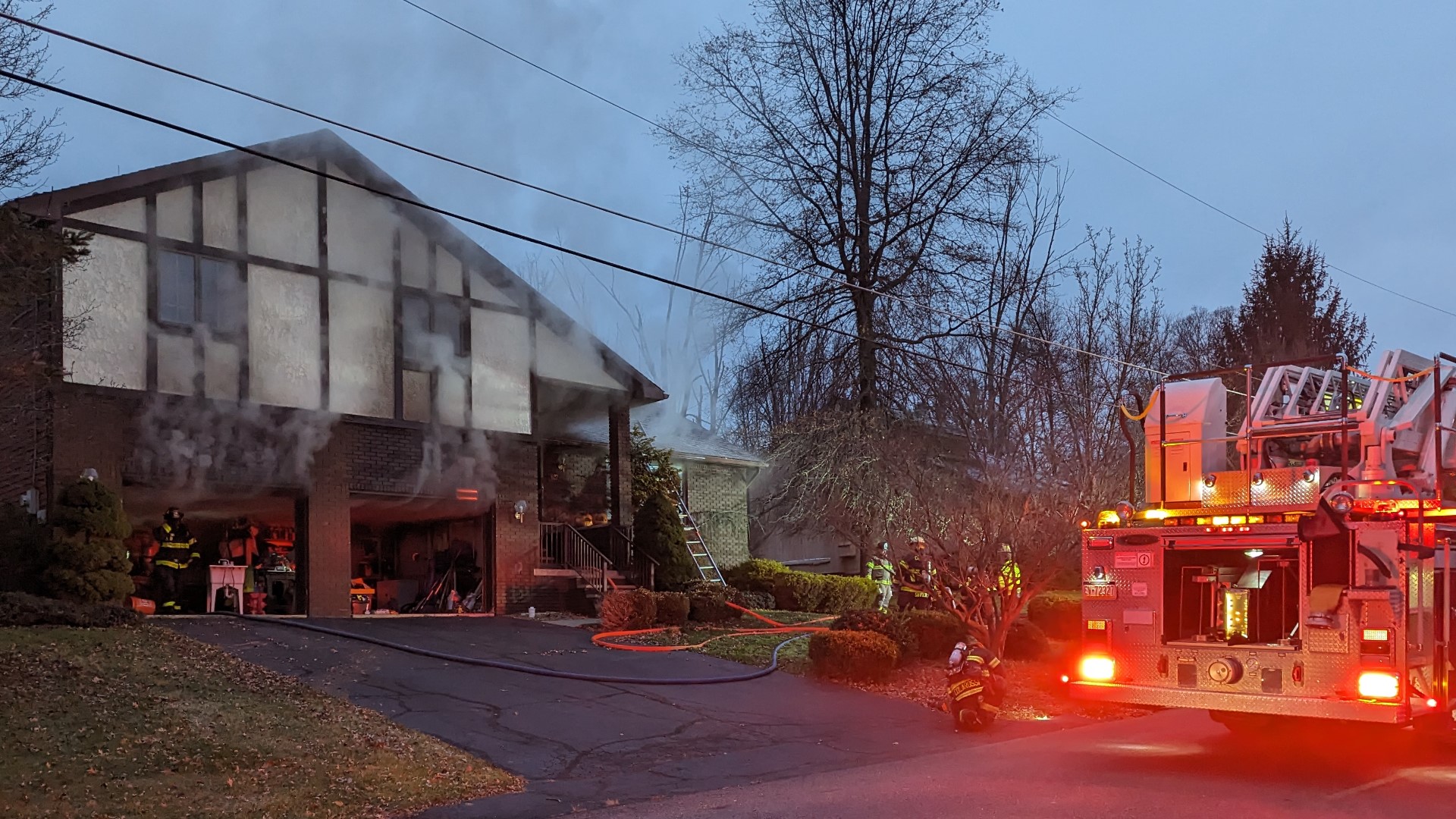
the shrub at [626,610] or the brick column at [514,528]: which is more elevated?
the brick column at [514,528]

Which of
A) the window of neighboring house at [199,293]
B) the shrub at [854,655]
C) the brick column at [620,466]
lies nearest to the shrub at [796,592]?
the brick column at [620,466]

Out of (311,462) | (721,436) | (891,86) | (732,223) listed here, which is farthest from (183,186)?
(721,436)

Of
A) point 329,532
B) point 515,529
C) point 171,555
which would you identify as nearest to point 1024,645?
point 515,529

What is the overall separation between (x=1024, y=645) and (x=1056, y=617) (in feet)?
9.39

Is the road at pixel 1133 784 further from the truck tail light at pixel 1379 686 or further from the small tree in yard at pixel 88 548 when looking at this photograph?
the small tree in yard at pixel 88 548

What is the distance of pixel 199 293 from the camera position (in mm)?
18141

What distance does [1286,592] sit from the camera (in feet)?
31.6

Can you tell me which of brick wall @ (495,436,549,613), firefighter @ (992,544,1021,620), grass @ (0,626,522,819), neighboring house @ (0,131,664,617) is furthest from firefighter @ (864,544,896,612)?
grass @ (0,626,522,819)

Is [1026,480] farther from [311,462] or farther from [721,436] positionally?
[721,436]

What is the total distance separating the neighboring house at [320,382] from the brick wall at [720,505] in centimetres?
511

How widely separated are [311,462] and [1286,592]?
1444 cm

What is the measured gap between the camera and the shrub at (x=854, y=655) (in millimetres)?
15133

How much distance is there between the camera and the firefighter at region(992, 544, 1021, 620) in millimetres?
15800

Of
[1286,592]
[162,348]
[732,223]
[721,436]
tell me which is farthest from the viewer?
[721,436]
